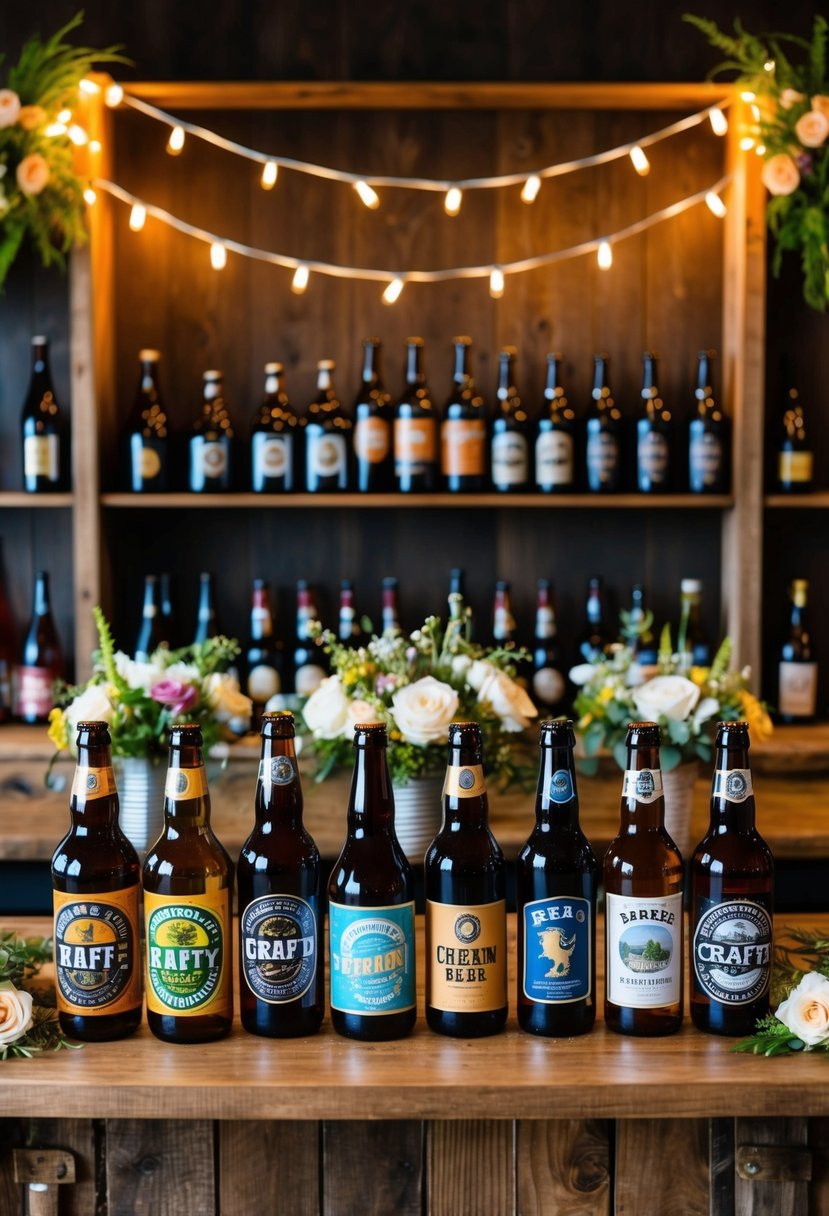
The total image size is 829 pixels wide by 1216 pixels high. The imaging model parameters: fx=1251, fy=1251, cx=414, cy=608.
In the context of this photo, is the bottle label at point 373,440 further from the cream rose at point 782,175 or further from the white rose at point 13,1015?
the white rose at point 13,1015

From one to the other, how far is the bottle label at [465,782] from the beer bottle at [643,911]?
129mm

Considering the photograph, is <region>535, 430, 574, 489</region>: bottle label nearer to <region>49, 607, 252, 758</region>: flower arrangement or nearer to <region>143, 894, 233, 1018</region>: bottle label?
<region>49, 607, 252, 758</region>: flower arrangement

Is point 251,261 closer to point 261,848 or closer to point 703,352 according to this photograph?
point 703,352

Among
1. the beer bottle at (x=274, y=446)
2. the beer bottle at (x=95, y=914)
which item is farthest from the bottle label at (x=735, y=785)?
the beer bottle at (x=274, y=446)

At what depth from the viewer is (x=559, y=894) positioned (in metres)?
1.05

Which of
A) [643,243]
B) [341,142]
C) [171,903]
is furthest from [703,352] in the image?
Answer: [171,903]

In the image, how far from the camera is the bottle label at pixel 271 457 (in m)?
2.62

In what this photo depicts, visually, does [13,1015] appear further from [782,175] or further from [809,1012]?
[782,175]

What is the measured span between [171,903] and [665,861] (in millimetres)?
421

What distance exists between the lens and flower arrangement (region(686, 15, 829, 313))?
2426 mm

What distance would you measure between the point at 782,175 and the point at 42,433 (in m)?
1.61

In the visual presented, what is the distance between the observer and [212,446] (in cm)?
265

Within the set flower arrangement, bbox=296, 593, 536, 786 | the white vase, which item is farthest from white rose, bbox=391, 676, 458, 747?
the white vase

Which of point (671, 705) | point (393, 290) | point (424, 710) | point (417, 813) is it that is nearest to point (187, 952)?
point (424, 710)
